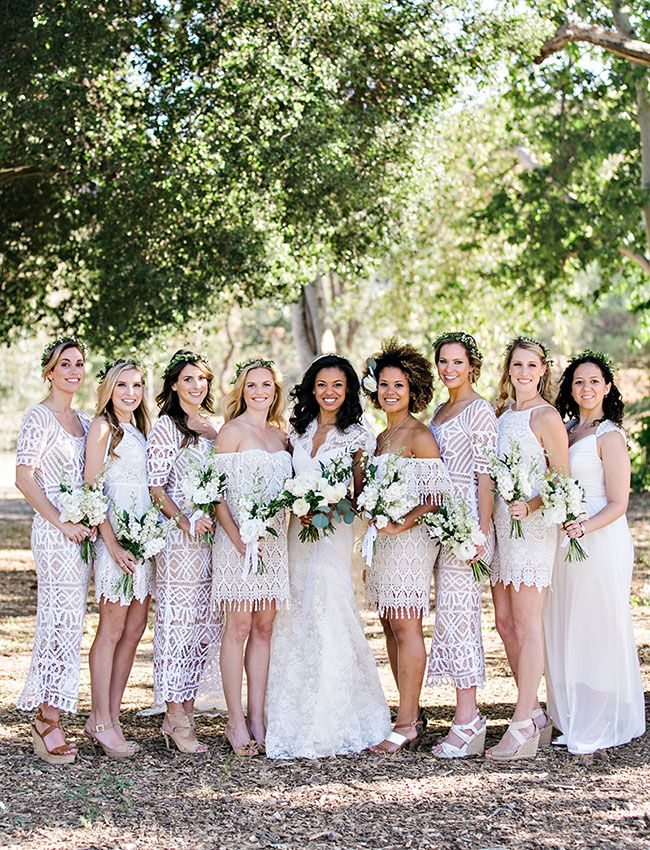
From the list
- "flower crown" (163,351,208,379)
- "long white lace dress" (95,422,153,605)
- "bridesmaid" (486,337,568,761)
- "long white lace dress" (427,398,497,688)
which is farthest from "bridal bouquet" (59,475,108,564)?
"bridesmaid" (486,337,568,761)

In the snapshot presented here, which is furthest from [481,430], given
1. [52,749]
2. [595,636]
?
[52,749]

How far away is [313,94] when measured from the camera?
9.73 metres

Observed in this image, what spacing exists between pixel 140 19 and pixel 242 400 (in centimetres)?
508

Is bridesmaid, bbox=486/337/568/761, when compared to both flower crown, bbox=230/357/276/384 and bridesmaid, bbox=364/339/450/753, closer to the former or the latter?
bridesmaid, bbox=364/339/450/753

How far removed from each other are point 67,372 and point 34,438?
1.33ft

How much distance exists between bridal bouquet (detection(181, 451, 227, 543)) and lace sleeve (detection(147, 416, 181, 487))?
174 mm

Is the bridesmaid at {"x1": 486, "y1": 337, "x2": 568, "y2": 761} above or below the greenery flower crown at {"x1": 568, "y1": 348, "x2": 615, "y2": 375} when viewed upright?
below

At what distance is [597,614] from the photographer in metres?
6.15

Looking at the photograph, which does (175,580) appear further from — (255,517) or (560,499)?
(560,499)

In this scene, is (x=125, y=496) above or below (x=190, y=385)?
below

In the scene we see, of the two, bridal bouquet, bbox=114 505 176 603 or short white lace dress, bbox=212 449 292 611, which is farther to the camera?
short white lace dress, bbox=212 449 292 611

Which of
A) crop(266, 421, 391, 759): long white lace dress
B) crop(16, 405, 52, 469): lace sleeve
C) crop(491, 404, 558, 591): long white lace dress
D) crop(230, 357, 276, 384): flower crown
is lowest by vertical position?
crop(266, 421, 391, 759): long white lace dress

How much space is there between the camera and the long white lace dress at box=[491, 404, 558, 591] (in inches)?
236

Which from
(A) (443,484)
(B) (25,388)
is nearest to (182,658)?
(A) (443,484)
